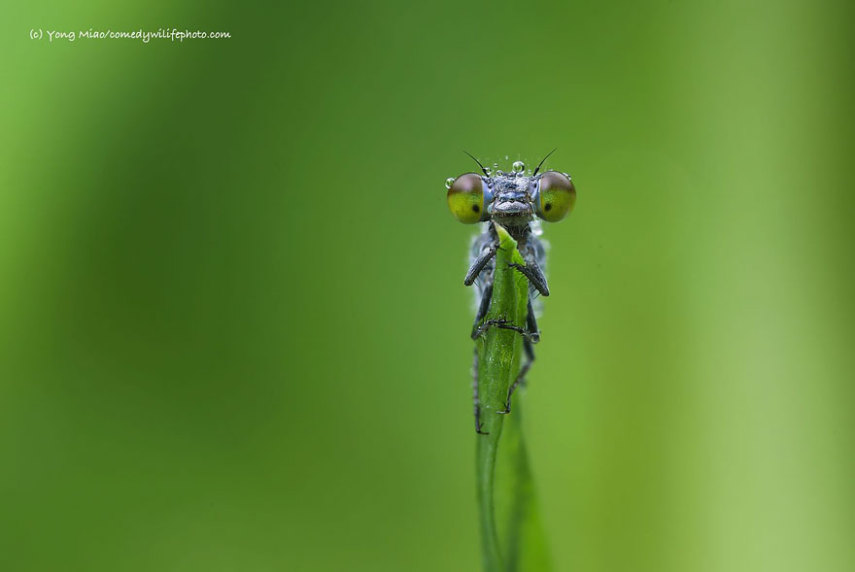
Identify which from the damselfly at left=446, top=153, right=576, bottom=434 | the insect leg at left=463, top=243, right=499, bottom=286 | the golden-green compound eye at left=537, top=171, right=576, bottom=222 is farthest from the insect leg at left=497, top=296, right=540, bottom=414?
the golden-green compound eye at left=537, top=171, right=576, bottom=222

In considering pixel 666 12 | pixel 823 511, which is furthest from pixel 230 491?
pixel 666 12

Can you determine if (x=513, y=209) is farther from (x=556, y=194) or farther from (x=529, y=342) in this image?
(x=529, y=342)

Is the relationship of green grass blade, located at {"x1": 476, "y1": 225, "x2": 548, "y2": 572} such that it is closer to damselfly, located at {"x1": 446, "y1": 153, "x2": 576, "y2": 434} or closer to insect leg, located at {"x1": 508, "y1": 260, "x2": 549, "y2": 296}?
damselfly, located at {"x1": 446, "y1": 153, "x2": 576, "y2": 434}

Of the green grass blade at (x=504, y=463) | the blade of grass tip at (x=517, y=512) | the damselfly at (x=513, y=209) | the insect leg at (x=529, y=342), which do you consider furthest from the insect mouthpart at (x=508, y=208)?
the blade of grass tip at (x=517, y=512)

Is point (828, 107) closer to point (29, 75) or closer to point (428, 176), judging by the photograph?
point (428, 176)

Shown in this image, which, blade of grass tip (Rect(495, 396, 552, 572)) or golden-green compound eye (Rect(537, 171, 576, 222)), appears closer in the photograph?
blade of grass tip (Rect(495, 396, 552, 572))

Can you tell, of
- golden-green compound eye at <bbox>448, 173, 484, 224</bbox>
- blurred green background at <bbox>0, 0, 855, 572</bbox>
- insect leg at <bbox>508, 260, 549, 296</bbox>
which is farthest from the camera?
insect leg at <bbox>508, 260, 549, 296</bbox>
